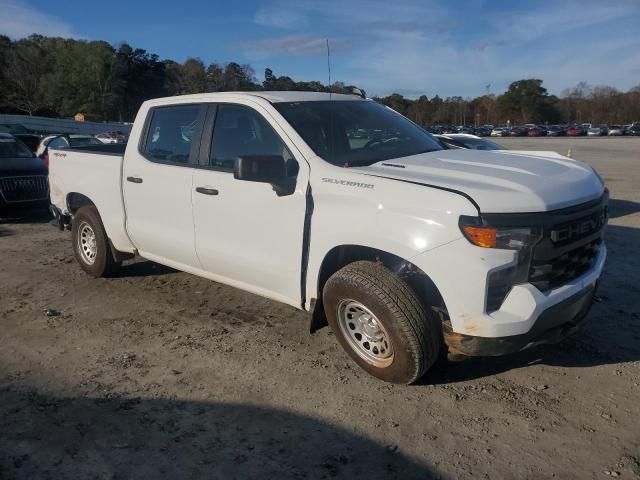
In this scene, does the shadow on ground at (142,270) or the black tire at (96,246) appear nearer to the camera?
the black tire at (96,246)

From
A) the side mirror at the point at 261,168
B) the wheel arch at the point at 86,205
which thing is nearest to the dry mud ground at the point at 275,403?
the wheel arch at the point at 86,205

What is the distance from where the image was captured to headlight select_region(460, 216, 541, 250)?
10.4ft

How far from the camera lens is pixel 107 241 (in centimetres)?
604

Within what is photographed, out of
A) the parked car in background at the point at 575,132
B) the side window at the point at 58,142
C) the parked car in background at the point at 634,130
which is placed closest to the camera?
the side window at the point at 58,142

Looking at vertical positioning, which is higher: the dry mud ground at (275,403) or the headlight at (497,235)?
the headlight at (497,235)

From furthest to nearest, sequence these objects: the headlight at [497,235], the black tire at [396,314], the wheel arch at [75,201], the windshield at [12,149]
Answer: the windshield at [12,149], the wheel arch at [75,201], the black tire at [396,314], the headlight at [497,235]

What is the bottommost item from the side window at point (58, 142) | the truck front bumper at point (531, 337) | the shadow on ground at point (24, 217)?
the shadow on ground at point (24, 217)

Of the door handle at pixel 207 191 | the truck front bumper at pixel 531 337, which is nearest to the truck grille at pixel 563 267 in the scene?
the truck front bumper at pixel 531 337

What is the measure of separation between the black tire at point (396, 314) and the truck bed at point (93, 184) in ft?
9.34

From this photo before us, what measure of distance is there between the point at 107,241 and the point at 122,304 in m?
0.84

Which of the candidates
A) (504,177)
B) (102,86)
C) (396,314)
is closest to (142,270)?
(396,314)

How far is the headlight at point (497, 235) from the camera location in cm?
318

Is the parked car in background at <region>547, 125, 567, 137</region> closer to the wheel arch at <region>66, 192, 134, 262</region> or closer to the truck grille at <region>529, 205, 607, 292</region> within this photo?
the wheel arch at <region>66, 192, 134, 262</region>

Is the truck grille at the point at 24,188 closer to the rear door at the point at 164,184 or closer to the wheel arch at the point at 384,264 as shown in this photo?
the rear door at the point at 164,184
